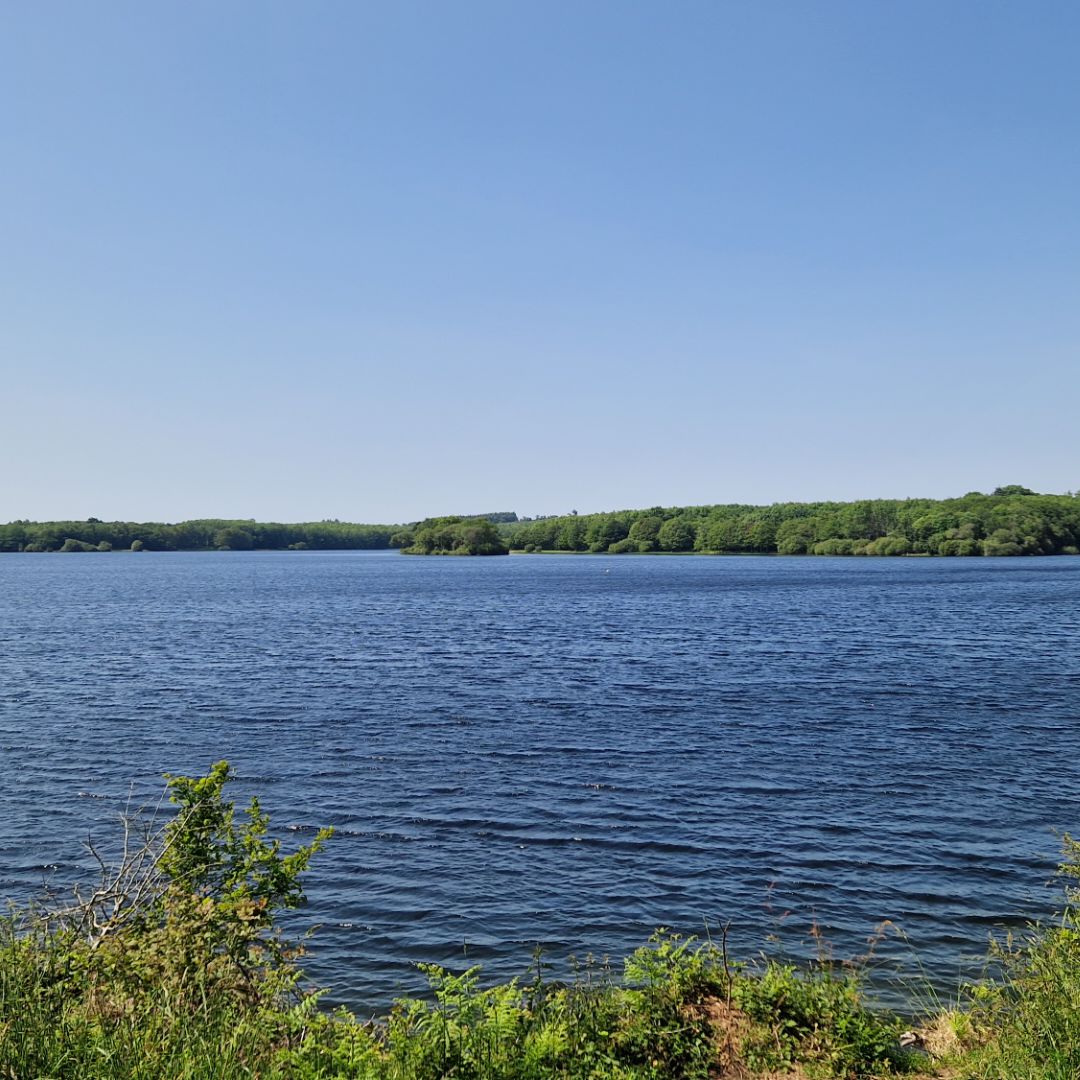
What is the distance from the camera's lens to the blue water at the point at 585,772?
15.7 meters

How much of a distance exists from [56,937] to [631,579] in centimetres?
12814

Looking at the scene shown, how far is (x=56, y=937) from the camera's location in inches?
394

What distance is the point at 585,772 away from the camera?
24.8 m

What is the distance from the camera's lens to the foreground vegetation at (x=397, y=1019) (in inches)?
301

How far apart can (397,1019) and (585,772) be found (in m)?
15.8

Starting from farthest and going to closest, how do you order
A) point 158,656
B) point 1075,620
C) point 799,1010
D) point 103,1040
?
point 1075,620
point 158,656
point 799,1010
point 103,1040

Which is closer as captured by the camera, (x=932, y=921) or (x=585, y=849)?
(x=932, y=921)

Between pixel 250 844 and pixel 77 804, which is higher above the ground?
pixel 250 844

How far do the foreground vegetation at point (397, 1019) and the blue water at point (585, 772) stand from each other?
352cm

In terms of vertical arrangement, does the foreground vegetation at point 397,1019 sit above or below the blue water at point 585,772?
above

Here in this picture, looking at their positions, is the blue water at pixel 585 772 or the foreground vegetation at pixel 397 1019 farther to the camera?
the blue water at pixel 585 772

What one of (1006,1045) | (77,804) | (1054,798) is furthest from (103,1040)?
(1054,798)

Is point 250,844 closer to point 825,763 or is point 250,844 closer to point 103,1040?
point 103,1040

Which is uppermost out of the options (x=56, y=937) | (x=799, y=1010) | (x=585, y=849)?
(x=56, y=937)
